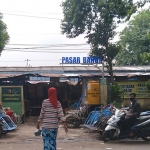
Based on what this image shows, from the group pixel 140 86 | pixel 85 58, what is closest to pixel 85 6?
pixel 140 86

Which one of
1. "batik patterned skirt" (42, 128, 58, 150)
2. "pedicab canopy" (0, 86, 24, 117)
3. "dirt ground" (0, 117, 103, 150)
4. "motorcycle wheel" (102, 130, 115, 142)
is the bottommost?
"dirt ground" (0, 117, 103, 150)

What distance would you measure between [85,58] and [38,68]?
4.02m

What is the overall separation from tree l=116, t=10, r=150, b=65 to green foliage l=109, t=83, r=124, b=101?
15648 millimetres

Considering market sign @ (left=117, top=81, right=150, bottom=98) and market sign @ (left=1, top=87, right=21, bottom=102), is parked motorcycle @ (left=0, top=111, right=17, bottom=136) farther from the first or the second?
market sign @ (left=117, top=81, right=150, bottom=98)

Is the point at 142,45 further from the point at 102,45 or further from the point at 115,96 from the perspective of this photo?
the point at 115,96

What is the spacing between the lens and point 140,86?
16062mm

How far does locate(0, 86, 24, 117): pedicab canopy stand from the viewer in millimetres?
15156

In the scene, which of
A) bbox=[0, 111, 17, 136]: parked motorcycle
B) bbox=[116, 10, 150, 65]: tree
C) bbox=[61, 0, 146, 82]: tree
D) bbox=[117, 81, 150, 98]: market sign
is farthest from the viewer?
bbox=[116, 10, 150, 65]: tree

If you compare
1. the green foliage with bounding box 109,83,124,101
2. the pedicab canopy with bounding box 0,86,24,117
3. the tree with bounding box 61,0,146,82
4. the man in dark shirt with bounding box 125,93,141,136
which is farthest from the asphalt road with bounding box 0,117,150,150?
the tree with bounding box 61,0,146,82

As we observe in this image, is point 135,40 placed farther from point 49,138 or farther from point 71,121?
point 49,138

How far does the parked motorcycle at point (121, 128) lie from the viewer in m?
9.58

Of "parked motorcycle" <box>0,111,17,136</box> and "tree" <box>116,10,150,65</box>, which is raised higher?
"tree" <box>116,10,150,65</box>

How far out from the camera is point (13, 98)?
15.2 metres

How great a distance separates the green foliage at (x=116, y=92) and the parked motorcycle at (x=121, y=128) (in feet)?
19.0
